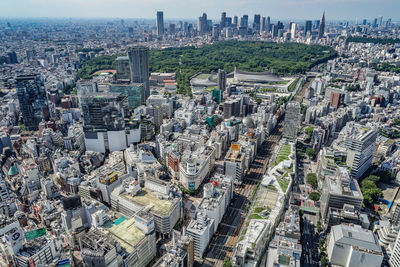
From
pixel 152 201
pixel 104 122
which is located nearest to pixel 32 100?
pixel 104 122

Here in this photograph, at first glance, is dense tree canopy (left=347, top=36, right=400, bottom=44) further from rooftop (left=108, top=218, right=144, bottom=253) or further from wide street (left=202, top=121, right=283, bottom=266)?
rooftop (left=108, top=218, right=144, bottom=253)

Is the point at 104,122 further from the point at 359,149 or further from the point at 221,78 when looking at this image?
the point at 221,78

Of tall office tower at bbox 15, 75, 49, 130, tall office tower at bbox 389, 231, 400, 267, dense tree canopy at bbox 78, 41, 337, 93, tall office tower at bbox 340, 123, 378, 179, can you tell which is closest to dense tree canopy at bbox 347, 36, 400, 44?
dense tree canopy at bbox 78, 41, 337, 93

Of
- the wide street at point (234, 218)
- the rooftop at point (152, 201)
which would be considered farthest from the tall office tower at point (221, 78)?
the rooftop at point (152, 201)

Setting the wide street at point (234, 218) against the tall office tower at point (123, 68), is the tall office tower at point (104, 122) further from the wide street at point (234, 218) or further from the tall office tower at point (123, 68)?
the tall office tower at point (123, 68)

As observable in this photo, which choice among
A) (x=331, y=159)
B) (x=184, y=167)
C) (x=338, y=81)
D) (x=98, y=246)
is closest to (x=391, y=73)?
(x=338, y=81)

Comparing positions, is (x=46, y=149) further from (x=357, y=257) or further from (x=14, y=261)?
(x=357, y=257)

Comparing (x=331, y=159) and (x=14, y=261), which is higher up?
(x=331, y=159)
